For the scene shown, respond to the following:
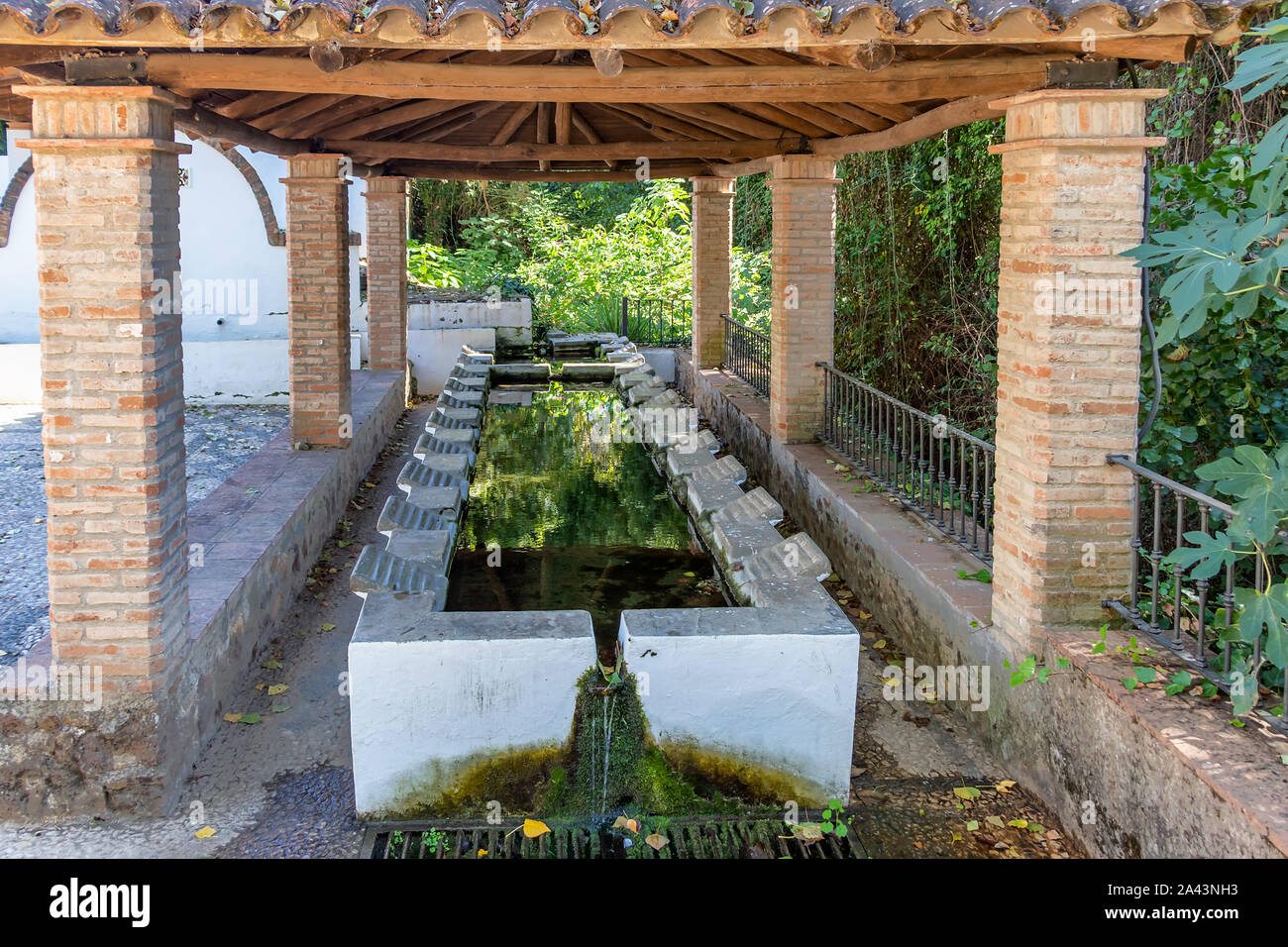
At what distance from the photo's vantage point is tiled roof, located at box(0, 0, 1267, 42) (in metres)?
3.94

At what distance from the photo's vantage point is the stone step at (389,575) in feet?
18.0

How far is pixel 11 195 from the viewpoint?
15094 mm

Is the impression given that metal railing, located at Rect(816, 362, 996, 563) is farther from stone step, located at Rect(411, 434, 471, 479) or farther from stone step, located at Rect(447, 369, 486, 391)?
stone step, located at Rect(447, 369, 486, 391)

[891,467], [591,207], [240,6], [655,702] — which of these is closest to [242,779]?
[655,702]

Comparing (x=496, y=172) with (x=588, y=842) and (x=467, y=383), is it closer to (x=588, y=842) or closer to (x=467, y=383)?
(x=467, y=383)

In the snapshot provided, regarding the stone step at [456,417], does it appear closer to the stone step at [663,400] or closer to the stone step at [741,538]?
the stone step at [663,400]

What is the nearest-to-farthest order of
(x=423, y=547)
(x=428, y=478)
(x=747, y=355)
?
1. (x=423, y=547)
2. (x=428, y=478)
3. (x=747, y=355)

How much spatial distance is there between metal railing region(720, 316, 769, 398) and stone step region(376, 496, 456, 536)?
566 cm

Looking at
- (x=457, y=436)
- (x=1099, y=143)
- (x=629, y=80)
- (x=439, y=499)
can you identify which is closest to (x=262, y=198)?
(x=457, y=436)

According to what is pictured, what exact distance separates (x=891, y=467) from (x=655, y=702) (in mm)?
4005

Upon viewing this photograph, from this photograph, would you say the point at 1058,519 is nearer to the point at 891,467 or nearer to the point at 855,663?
the point at 855,663

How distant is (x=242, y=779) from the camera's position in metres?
4.84

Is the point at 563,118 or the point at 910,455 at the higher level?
the point at 563,118

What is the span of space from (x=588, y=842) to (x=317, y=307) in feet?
20.1
